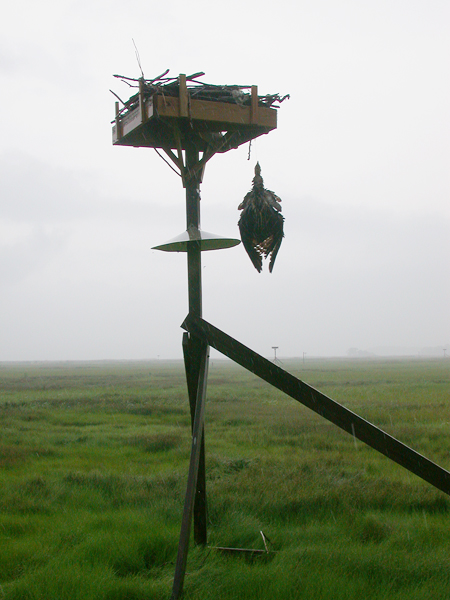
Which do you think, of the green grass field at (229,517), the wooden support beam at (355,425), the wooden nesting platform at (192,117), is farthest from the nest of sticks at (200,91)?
the green grass field at (229,517)

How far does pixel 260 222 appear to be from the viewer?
4.25 meters

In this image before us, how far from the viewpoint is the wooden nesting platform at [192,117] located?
446cm

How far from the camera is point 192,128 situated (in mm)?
4668

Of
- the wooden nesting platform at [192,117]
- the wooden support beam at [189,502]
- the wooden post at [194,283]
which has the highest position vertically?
the wooden nesting platform at [192,117]

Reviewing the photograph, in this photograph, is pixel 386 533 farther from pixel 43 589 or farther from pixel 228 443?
pixel 228 443

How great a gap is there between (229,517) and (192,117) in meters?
4.15

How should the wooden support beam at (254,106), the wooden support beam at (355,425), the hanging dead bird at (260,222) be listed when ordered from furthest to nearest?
the wooden support beam at (254,106)
the hanging dead bird at (260,222)
the wooden support beam at (355,425)

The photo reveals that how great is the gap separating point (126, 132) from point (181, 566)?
3.56 metres

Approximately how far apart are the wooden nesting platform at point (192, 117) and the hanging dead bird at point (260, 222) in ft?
1.97

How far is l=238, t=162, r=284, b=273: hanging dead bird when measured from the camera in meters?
4.25

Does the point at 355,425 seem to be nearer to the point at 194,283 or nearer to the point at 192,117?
the point at 194,283

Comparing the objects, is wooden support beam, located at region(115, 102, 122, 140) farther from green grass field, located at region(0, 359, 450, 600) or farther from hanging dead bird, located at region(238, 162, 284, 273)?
green grass field, located at region(0, 359, 450, 600)

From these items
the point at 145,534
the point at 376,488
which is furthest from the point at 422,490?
the point at 145,534

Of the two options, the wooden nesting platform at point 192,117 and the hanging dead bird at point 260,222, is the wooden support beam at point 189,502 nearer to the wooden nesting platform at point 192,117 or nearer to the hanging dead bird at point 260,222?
the hanging dead bird at point 260,222
